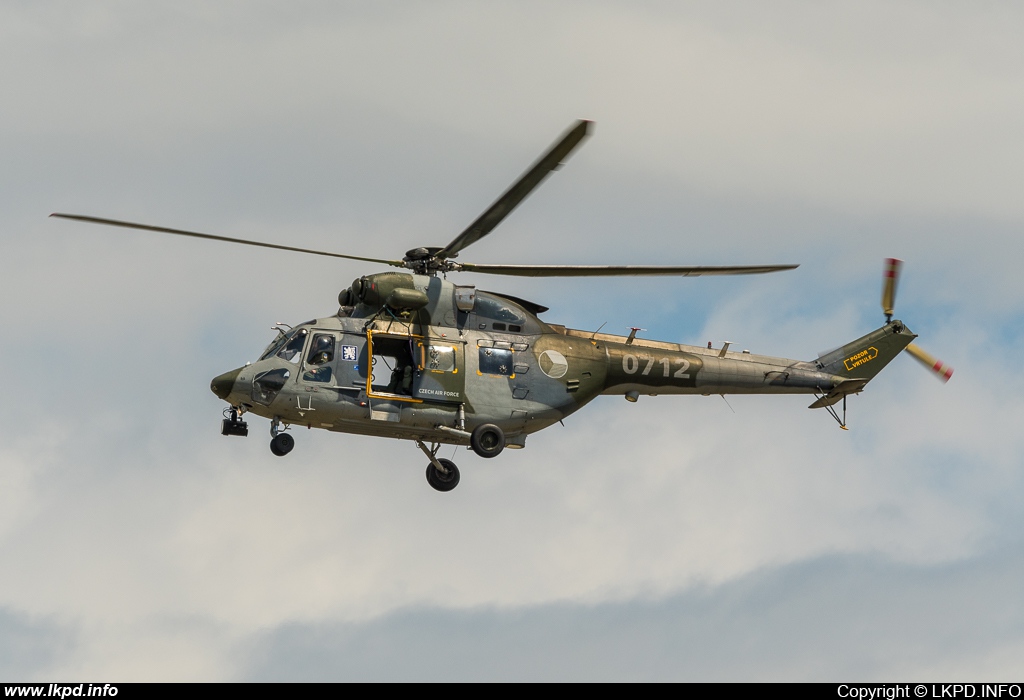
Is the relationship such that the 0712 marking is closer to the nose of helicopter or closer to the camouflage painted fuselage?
the camouflage painted fuselage

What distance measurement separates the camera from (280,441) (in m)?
29.8

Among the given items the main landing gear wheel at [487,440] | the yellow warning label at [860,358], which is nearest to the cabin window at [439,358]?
the main landing gear wheel at [487,440]

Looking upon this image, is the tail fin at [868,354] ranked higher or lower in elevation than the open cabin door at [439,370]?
higher

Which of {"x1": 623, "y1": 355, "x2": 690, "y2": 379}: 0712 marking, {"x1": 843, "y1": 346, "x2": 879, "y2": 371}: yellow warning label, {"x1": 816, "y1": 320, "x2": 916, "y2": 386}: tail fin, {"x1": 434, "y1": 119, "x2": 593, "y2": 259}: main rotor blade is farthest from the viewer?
{"x1": 843, "y1": 346, "x2": 879, "y2": 371}: yellow warning label

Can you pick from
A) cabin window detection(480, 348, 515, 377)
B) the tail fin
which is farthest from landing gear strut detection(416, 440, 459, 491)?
the tail fin

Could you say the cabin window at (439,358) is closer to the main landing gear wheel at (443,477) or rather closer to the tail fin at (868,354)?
the main landing gear wheel at (443,477)

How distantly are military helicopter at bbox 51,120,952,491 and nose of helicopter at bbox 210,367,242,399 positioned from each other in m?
0.02

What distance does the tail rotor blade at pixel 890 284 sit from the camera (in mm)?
37094

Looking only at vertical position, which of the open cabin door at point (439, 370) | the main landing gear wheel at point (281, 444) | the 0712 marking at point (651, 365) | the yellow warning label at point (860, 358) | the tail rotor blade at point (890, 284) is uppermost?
the tail rotor blade at point (890, 284)

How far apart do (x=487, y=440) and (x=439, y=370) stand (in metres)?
1.95

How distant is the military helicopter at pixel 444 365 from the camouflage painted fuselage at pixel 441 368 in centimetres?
3

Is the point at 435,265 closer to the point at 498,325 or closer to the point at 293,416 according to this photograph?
the point at 498,325

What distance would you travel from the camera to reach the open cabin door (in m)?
30.4

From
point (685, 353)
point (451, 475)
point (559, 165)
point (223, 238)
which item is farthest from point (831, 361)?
point (223, 238)
